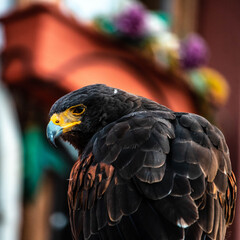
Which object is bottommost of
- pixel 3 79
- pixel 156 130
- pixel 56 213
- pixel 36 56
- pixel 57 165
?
pixel 56 213

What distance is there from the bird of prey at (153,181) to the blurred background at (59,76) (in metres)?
2.94

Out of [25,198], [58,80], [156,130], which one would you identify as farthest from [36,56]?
[156,130]

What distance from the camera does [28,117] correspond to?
7.25 meters

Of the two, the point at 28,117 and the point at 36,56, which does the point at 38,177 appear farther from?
the point at 36,56

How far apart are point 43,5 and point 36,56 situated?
0.53 meters

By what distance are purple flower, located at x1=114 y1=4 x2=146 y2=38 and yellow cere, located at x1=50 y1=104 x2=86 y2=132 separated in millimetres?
3947

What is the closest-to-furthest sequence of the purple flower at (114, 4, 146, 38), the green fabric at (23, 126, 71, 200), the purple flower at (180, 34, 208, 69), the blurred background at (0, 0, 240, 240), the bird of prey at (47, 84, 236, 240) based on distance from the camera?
the bird of prey at (47, 84, 236, 240)
the blurred background at (0, 0, 240, 240)
the green fabric at (23, 126, 71, 200)
the purple flower at (114, 4, 146, 38)
the purple flower at (180, 34, 208, 69)

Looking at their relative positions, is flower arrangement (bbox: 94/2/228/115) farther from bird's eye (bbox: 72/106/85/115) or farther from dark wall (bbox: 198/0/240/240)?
bird's eye (bbox: 72/106/85/115)

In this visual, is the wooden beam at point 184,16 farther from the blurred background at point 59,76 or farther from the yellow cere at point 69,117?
the yellow cere at point 69,117

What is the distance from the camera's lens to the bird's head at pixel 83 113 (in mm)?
→ 3289

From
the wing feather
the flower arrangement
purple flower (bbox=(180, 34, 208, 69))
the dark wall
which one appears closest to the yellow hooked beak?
the wing feather

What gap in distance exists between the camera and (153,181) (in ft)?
9.00

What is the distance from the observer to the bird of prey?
8.89 ft

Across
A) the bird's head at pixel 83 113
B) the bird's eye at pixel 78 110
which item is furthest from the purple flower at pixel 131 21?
the bird's eye at pixel 78 110
